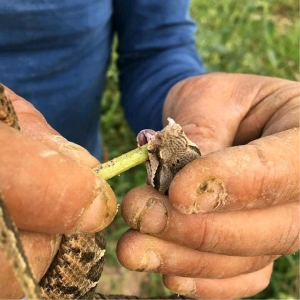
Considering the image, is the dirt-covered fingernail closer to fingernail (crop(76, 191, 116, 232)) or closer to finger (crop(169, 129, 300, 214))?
finger (crop(169, 129, 300, 214))

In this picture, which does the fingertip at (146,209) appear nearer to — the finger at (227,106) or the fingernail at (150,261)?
the fingernail at (150,261)

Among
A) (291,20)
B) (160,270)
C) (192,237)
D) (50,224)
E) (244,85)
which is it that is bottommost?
(291,20)

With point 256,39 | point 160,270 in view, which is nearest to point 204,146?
point 160,270

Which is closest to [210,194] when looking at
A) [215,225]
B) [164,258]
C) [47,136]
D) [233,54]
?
[215,225]

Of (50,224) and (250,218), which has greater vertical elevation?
(50,224)

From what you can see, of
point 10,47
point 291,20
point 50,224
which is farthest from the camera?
point 291,20

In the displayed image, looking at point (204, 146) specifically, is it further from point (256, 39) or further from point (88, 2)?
point (256, 39)
